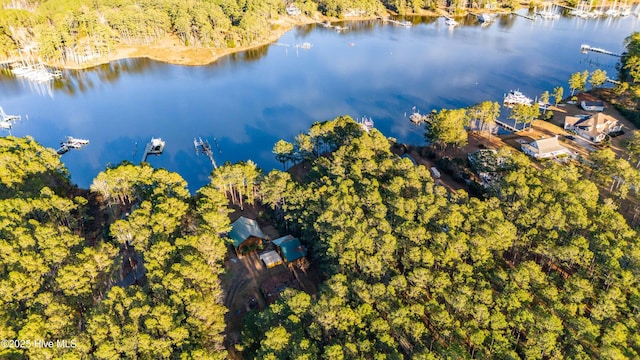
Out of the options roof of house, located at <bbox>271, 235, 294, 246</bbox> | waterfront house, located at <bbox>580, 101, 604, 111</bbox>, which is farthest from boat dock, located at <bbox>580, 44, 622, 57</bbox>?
roof of house, located at <bbox>271, 235, 294, 246</bbox>

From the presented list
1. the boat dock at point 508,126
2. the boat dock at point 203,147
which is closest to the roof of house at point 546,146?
the boat dock at point 508,126

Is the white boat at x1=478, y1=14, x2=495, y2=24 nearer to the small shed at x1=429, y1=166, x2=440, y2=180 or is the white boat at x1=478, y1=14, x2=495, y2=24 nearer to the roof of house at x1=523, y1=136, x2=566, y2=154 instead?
the roof of house at x1=523, y1=136, x2=566, y2=154

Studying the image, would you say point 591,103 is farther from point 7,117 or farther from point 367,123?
point 7,117

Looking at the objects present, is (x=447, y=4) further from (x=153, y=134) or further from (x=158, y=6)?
(x=153, y=134)

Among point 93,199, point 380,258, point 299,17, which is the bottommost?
point 93,199

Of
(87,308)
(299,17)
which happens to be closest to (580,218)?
(87,308)

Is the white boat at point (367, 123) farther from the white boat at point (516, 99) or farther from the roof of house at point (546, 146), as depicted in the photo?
the white boat at point (516, 99)

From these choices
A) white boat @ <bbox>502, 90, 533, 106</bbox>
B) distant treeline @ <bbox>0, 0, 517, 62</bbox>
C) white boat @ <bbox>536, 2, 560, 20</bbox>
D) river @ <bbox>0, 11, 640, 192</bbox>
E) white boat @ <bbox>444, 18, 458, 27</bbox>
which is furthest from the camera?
white boat @ <bbox>536, 2, 560, 20</bbox>
